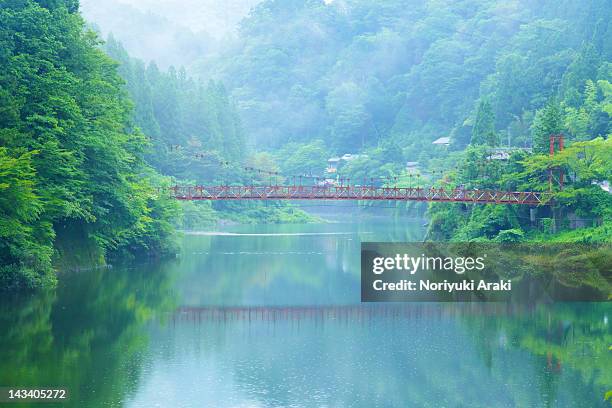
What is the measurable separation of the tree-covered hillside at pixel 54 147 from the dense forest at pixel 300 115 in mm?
72

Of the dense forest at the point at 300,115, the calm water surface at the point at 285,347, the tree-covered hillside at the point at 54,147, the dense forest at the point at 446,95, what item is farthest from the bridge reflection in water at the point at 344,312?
the dense forest at the point at 446,95

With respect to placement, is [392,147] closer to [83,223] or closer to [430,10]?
[430,10]

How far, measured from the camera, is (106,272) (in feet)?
120

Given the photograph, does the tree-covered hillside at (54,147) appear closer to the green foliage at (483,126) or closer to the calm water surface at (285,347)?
the calm water surface at (285,347)

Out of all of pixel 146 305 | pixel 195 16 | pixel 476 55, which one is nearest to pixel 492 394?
pixel 146 305

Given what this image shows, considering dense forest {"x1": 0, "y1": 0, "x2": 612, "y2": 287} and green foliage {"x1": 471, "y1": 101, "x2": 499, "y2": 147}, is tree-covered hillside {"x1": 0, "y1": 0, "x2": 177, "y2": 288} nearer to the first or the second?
dense forest {"x1": 0, "y1": 0, "x2": 612, "y2": 287}

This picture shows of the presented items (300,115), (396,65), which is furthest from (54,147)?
(396,65)

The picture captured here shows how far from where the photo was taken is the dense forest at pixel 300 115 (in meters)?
32.6

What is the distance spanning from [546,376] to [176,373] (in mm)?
7778

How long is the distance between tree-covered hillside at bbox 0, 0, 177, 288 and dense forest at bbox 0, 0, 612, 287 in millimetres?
72

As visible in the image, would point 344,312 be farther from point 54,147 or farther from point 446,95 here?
point 446,95

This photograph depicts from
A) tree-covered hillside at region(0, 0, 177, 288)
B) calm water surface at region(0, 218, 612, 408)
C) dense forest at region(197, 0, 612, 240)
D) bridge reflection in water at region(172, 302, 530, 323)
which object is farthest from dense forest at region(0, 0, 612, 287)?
bridge reflection in water at region(172, 302, 530, 323)

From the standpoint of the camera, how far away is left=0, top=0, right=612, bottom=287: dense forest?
32625mm

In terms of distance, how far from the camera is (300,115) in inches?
4963
